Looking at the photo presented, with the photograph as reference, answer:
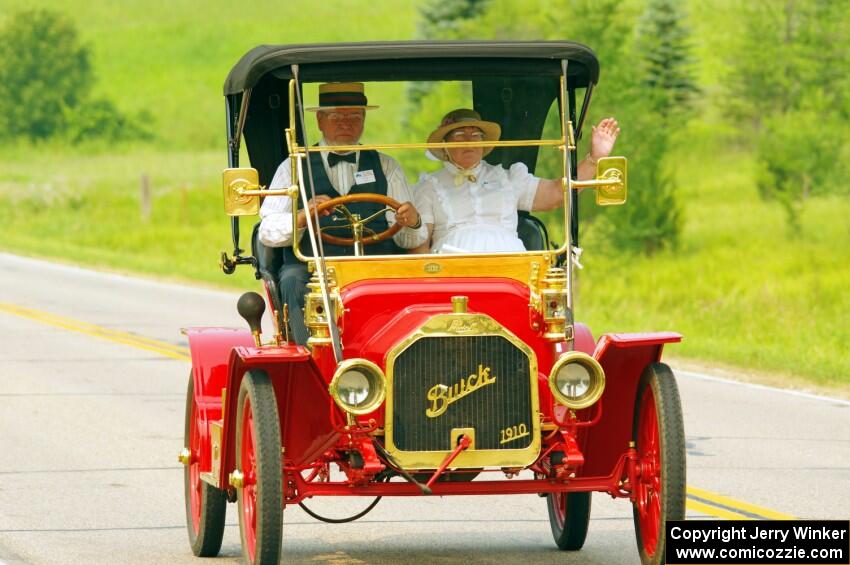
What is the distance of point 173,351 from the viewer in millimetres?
16484

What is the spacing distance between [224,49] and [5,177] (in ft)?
166

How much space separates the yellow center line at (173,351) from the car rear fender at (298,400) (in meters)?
2.65

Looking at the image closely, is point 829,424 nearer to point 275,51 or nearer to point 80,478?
point 80,478

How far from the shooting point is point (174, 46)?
342 ft

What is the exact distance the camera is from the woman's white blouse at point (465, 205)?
7836 millimetres

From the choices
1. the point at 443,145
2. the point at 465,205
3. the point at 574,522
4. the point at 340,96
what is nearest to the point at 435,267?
the point at 443,145

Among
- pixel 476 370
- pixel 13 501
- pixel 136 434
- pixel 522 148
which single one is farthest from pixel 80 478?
pixel 476 370

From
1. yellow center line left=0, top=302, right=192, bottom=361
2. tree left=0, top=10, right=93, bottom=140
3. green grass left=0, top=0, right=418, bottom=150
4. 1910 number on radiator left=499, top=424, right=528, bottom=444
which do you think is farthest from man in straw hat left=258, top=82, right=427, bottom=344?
green grass left=0, top=0, right=418, bottom=150

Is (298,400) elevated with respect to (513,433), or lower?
elevated

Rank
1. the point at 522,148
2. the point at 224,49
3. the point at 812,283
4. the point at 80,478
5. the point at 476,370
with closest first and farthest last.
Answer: the point at 476,370 → the point at 522,148 → the point at 80,478 → the point at 812,283 → the point at 224,49

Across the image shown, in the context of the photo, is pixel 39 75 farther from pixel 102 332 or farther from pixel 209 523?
pixel 209 523

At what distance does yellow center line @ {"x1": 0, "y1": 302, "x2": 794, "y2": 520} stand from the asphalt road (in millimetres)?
20

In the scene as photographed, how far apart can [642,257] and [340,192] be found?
25251mm

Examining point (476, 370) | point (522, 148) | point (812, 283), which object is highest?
point (522, 148)
